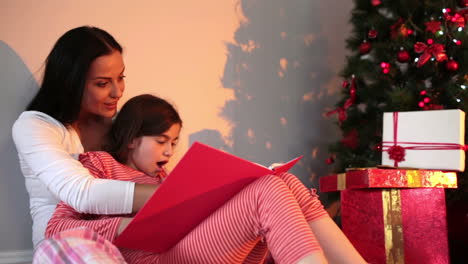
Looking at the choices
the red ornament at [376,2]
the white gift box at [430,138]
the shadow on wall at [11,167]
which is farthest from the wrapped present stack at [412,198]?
the shadow on wall at [11,167]

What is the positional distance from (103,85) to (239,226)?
55 cm

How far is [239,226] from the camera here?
0.90m

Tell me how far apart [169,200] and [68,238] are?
184mm

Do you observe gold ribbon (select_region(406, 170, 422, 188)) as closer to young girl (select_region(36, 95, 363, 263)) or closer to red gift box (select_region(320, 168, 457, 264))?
red gift box (select_region(320, 168, 457, 264))

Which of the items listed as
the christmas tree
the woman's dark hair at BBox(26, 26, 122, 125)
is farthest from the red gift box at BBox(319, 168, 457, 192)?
the woman's dark hair at BBox(26, 26, 122, 125)

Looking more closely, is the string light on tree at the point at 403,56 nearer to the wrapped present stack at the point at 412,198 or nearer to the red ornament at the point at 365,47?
the red ornament at the point at 365,47

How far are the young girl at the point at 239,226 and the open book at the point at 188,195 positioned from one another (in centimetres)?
2

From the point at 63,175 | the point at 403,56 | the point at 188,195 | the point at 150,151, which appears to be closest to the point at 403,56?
the point at 403,56

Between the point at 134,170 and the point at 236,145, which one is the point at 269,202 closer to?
the point at 134,170

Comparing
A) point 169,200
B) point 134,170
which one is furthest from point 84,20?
point 169,200

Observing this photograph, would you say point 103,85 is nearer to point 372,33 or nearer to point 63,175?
point 63,175

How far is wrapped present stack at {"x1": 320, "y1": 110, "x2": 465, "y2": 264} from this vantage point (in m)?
1.36

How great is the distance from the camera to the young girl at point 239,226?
82 cm

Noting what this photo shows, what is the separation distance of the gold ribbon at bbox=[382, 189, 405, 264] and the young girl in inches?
16.0
